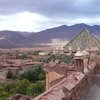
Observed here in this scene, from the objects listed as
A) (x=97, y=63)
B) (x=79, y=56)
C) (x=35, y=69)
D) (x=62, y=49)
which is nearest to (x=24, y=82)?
(x=35, y=69)

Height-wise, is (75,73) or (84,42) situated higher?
(84,42)

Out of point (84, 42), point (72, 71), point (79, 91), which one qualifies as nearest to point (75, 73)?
point (79, 91)

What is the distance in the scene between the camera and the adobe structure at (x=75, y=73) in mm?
6167

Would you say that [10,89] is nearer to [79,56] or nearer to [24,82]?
[24,82]

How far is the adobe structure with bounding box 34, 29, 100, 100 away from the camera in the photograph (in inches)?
243

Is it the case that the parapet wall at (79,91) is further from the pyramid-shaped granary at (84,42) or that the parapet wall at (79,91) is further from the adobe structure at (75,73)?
the pyramid-shaped granary at (84,42)

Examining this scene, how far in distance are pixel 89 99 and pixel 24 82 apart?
4251cm

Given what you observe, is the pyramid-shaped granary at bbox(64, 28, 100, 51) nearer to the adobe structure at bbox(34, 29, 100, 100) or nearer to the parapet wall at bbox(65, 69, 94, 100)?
the adobe structure at bbox(34, 29, 100, 100)

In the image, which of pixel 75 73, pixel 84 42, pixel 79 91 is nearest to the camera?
pixel 79 91

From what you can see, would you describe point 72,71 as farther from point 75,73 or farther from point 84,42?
point 84,42

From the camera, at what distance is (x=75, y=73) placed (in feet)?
34.4

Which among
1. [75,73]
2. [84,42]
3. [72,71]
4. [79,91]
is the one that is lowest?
[72,71]

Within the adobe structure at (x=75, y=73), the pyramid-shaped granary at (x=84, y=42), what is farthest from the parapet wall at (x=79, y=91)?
the pyramid-shaped granary at (x=84, y=42)

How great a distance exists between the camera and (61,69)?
54.1 feet
